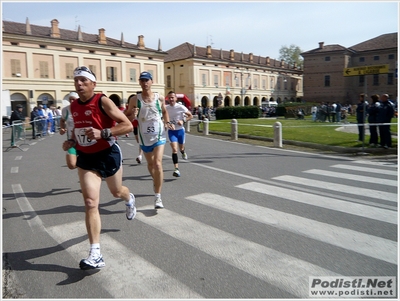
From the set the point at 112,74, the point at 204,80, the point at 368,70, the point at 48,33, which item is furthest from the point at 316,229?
the point at 204,80

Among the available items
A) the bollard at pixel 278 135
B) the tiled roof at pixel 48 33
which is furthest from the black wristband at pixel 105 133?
the tiled roof at pixel 48 33

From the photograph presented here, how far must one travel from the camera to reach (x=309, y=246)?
167 inches

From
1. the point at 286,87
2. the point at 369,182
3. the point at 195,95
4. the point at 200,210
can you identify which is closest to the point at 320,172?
the point at 369,182

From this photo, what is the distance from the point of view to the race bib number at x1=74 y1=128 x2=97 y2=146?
3.99 metres

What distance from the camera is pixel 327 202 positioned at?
6.14 metres

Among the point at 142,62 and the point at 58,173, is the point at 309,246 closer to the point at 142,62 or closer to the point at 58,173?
the point at 58,173

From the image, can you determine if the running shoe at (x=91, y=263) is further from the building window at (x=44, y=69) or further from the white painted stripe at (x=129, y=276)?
the building window at (x=44, y=69)

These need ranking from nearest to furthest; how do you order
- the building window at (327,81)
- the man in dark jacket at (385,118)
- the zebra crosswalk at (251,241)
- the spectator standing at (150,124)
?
1. the zebra crosswalk at (251,241)
2. the spectator standing at (150,124)
3. the man in dark jacket at (385,118)
4. the building window at (327,81)

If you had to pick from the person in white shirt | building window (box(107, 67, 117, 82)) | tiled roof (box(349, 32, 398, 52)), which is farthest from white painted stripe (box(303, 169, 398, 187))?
tiled roof (box(349, 32, 398, 52))

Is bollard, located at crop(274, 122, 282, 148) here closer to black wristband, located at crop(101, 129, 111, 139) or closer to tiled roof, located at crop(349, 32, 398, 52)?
black wristband, located at crop(101, 129, 111, 139)

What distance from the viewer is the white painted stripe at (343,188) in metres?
6.53

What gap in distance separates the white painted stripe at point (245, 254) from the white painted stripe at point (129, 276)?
62 cm

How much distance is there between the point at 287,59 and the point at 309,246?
105m

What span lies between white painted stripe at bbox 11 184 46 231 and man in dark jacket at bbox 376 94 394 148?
11578 mm
